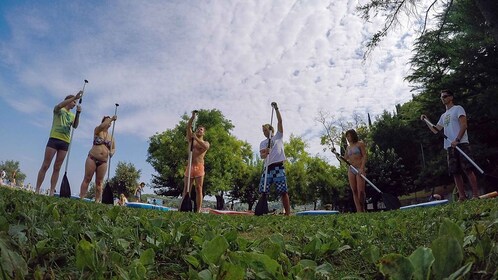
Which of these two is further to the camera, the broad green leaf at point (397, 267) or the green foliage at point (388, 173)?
the green foliage at point (388, 173)

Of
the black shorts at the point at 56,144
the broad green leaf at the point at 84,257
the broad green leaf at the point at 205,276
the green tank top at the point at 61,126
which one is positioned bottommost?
the broad green leaf at the point at 205,276

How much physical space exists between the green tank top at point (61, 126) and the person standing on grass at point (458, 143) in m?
7.72

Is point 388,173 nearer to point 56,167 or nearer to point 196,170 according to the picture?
point 196,170

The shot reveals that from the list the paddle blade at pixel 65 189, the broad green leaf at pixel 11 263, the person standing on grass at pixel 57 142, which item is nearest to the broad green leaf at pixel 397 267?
the broad green leaf at pixel 11 263

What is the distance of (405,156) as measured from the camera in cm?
3616

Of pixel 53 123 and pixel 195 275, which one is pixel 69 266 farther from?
pixel 53 123

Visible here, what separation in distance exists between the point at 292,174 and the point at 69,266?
43222 millimetres

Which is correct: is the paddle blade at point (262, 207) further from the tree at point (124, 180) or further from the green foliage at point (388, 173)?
the tree at point (124, 180)

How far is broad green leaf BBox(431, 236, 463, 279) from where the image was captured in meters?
1.00

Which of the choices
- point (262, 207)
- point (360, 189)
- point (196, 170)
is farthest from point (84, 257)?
point (360, 189)

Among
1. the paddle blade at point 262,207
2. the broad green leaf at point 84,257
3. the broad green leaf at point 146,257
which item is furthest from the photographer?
the paddle blade at point 262,207

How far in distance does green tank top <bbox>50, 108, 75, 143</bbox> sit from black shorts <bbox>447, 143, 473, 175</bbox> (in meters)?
7.75

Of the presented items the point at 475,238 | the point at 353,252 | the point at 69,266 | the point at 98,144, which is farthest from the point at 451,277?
the point at 98,144

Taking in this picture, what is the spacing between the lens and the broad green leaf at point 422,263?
0.97 metres
